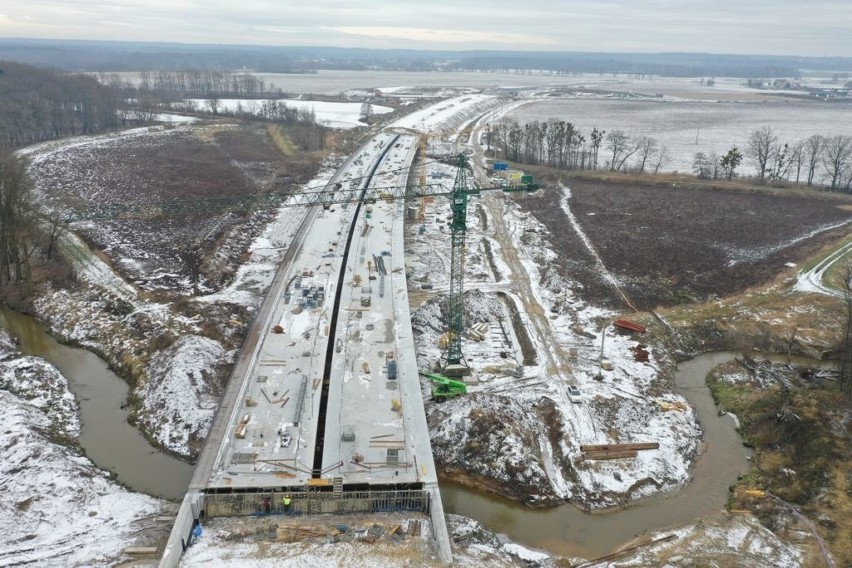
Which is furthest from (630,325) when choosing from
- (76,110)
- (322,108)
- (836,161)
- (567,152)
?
(322,108)

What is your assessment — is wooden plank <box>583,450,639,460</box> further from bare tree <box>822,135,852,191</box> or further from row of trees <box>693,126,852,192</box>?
bare tree <box>822,135,852,191</box>

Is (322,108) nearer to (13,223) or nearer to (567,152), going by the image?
(567,152)

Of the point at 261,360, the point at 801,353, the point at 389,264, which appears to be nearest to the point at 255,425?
the point at 261,360

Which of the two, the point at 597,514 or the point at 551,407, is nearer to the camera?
the point at 597,514

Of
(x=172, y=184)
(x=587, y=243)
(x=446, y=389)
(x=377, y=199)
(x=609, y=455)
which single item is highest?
(x=377, y=199)

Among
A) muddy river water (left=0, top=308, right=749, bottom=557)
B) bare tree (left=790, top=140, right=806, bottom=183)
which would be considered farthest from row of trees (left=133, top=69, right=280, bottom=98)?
muddy river water (left=0, top=308, right=749, bottom=557)

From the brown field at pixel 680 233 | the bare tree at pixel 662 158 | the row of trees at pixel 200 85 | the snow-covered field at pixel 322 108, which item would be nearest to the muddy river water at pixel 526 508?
the brown field at pixel 680 233
